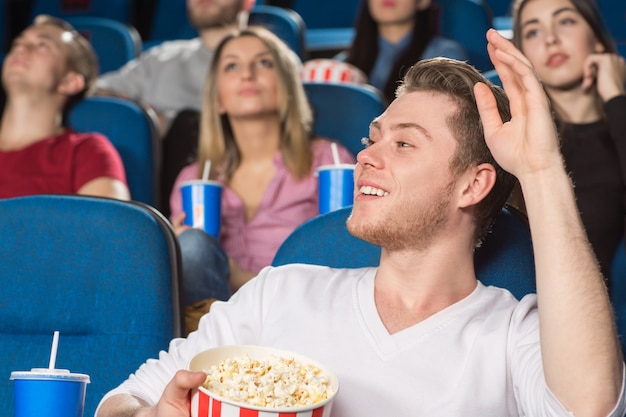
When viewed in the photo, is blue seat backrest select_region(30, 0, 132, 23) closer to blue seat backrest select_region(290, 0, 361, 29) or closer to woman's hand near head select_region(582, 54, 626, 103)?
blue seat backrest select_region(290, 0, 361, 29)

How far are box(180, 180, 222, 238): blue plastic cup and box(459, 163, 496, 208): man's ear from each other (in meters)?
0.85

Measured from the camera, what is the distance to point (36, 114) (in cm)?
249

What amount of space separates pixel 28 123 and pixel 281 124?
0.64 meters

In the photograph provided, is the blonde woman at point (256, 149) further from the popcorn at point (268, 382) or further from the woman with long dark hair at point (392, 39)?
the popcorn at point (268, 382)

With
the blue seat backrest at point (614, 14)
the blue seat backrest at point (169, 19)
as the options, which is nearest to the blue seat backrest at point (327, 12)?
the blue seat backrest at point (169, 19)

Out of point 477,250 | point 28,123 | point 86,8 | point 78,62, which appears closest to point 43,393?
point 477,250

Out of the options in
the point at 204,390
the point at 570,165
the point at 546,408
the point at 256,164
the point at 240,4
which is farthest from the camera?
the point at 240,4

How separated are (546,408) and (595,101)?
1.27 metres

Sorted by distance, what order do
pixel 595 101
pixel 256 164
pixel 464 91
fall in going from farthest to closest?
pixel 256 164 < pixel 595 101 < pixel 464 91

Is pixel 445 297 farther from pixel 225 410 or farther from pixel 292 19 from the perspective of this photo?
pixel 292 19

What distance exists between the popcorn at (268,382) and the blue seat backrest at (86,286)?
43 cm

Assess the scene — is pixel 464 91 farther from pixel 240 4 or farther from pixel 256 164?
pixel 240 4

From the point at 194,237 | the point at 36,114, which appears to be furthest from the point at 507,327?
the point at 36,114

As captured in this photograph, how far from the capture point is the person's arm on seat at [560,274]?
99 centimetres
